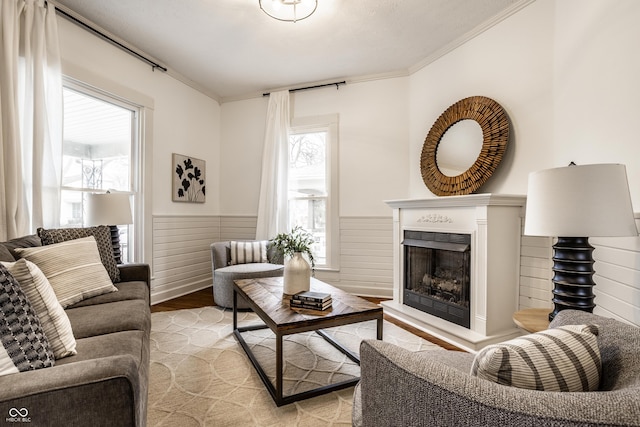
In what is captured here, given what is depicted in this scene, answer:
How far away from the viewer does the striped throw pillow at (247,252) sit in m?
3.70

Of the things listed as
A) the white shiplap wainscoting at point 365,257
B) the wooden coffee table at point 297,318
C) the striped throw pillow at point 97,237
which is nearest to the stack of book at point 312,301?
the wooden coffee table at point 297,318

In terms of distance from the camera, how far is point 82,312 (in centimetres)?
176

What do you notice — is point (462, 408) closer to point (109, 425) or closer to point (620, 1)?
point (109, 425)

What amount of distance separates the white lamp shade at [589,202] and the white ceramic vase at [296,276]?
1485 millimetres

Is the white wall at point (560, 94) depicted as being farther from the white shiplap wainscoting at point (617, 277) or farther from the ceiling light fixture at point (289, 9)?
the ceiling light fixture at point (289, 9)

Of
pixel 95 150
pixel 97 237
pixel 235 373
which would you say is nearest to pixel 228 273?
pixel 97 237

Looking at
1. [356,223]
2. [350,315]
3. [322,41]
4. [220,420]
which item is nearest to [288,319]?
[350,315]

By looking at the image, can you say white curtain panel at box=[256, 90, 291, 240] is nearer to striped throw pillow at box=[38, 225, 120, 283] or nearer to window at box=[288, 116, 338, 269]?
window at box=[288, 116, 338, 269]

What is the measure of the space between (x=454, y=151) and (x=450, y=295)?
1433 millimetres

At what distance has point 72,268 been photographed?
1.92 meters

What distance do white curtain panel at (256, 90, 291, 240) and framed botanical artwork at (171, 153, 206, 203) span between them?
876 millimetres

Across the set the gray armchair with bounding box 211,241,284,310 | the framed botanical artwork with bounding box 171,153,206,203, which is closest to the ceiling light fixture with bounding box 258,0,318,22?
the framed botanical artwork with bounding box 171,153,206,203

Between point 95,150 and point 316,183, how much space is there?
2.52m

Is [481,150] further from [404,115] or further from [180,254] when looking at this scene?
[180,254]
